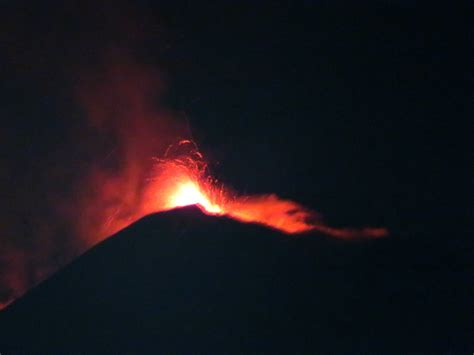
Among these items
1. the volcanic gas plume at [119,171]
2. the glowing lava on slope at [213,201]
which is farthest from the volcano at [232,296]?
the volcanic gas plume at [119,171]

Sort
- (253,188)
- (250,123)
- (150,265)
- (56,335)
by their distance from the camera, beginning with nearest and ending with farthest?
1. (56,335)
2. (150,265)
3. (253,188)
4. (250,123)

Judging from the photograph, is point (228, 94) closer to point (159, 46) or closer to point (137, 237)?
point (159, 46)

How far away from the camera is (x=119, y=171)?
4477 millimetres

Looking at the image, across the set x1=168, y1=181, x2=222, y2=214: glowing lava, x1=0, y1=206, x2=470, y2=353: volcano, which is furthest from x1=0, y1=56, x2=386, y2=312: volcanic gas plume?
x1=0, y1=206, x2=470, y2=353: volcano

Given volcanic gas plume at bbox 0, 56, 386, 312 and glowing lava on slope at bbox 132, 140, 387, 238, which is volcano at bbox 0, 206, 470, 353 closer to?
glowing lava on slope at bbox 132, 140, 387, 238

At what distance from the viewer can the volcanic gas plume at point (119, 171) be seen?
4.23m

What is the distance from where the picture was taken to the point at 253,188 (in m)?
4.23

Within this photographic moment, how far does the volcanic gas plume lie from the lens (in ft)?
13.9

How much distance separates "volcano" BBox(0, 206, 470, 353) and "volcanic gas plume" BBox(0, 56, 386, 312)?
1.04 feet

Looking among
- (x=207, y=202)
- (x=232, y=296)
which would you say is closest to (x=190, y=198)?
(x=207, y=202)

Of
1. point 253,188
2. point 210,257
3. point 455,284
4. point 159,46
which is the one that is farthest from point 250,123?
point 455,284

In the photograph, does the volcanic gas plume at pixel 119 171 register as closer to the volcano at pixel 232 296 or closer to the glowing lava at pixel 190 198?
the glowing lava at pixel 190 198

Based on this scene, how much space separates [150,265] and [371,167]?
2196 mm

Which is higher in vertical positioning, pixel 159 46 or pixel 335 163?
pixel 159 46
